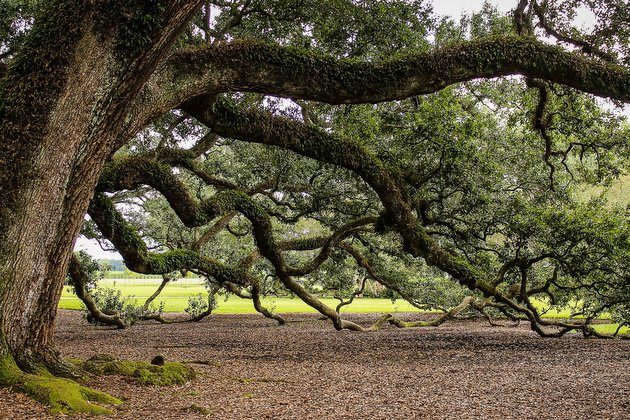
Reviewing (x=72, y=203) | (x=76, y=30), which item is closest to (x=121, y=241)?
(x=72, y=203)

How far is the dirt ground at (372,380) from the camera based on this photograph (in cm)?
571

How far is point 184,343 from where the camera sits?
45.0ft

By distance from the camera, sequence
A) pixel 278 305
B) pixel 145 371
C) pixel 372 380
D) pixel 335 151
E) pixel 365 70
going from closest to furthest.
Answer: pixel 365 70 → pixel 145 371 → pixel 372 380 → pixel 335 151 → pixel 278 305

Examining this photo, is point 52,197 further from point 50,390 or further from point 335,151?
point 335,151

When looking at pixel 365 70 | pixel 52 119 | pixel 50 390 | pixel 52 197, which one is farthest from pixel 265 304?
pixel 52 119

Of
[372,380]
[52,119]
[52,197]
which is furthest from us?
[372,380]

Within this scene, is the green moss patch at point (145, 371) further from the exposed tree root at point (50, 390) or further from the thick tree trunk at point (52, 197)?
the thick tree trunk at point (52, 197)

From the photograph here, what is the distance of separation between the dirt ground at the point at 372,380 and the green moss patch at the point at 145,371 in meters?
0.20

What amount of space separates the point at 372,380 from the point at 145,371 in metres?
3.28

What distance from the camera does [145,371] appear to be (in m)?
7.10

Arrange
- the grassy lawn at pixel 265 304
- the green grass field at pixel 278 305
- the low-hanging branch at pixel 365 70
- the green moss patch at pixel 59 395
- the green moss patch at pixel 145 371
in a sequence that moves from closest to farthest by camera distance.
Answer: the green moss patch at pixel 59 395 → the low-hanging branch at pixel 365 70 → the green moss patch at pixel 145 371 → the green grass field at pixel 278 305 → the grassy lawn at pixel 265 304

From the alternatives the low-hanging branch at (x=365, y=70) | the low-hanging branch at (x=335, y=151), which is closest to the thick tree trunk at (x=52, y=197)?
the low-hanging branch at (x=365, y=70)

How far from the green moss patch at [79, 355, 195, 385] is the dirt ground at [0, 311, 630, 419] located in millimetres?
198

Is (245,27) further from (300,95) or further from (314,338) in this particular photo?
(314,338)
